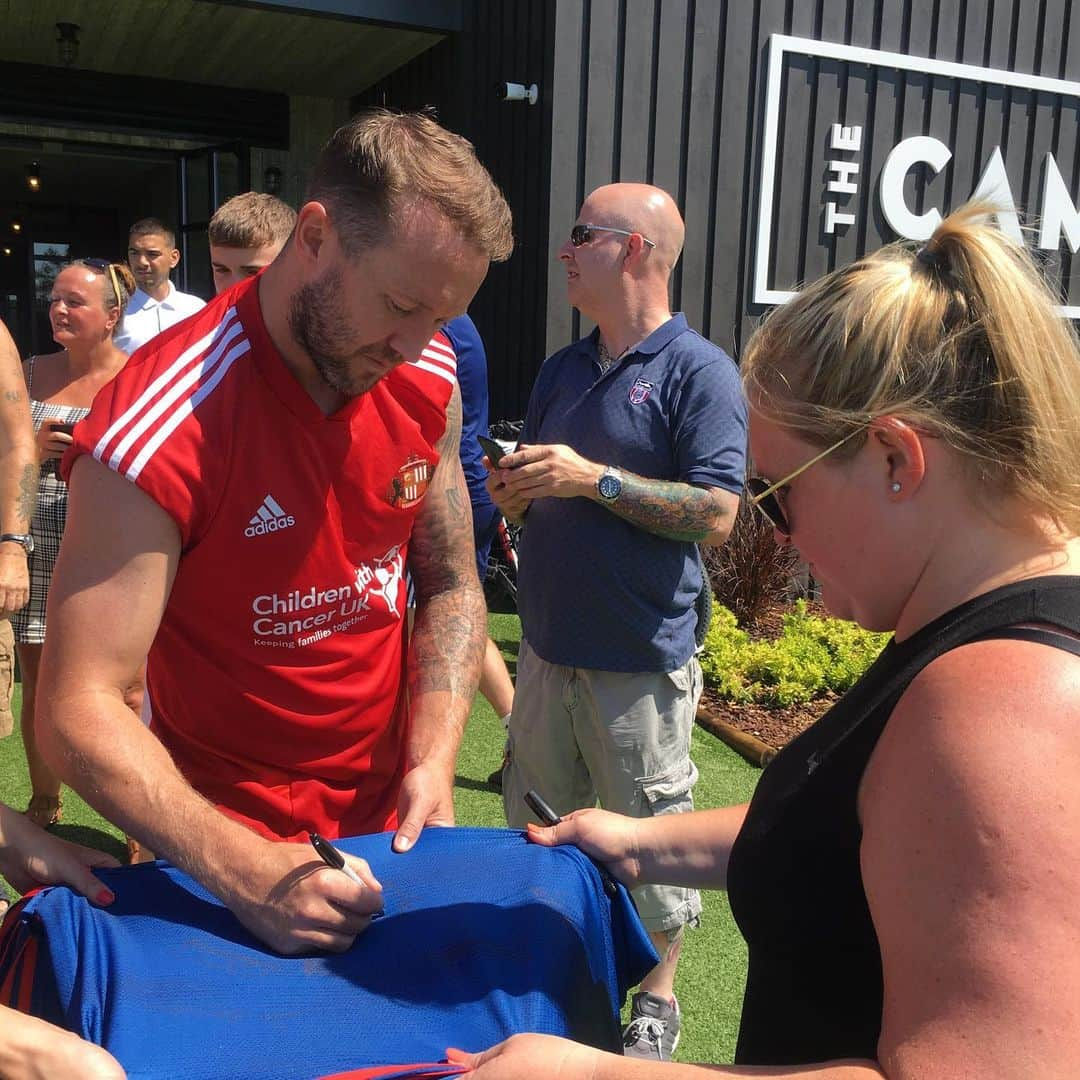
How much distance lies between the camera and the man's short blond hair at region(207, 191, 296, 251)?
4.94 meters

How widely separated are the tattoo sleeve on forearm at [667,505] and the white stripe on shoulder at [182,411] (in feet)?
5.30

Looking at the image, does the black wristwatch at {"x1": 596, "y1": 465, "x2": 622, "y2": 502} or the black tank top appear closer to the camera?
the black tank top

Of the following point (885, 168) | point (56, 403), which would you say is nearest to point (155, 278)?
point (56, 403)

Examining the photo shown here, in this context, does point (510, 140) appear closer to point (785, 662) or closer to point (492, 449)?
point (785, 662)

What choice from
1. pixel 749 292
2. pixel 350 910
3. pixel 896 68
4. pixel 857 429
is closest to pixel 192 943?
pixel 350 910

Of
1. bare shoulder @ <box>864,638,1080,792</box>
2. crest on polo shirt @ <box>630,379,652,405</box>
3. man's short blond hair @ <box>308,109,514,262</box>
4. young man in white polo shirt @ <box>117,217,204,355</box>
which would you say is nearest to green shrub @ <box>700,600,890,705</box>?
crest on polo shirt @ <box>630,379,652,405</box>

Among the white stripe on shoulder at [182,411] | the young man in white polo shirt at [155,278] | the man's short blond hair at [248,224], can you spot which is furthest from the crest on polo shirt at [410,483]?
the young man in white polo shirt at [155,278]

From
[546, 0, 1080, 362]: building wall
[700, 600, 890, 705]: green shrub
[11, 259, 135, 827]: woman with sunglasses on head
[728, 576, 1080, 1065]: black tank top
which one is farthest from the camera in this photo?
[546, 0, 1080, 362]: building wall

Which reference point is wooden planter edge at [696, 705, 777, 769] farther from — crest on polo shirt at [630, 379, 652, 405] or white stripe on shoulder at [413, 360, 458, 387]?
white stripe on shoulder at [413, 360, 458, 387]

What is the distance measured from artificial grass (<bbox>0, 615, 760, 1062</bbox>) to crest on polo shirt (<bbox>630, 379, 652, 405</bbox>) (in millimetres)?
1966

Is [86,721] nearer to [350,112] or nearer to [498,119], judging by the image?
[498,119]

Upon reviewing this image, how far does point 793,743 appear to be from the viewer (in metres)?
1.44

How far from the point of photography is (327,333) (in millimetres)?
1891

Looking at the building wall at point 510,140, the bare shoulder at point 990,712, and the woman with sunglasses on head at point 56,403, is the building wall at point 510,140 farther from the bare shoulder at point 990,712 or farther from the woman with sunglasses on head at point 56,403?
the bare shoulder at point 990,712
